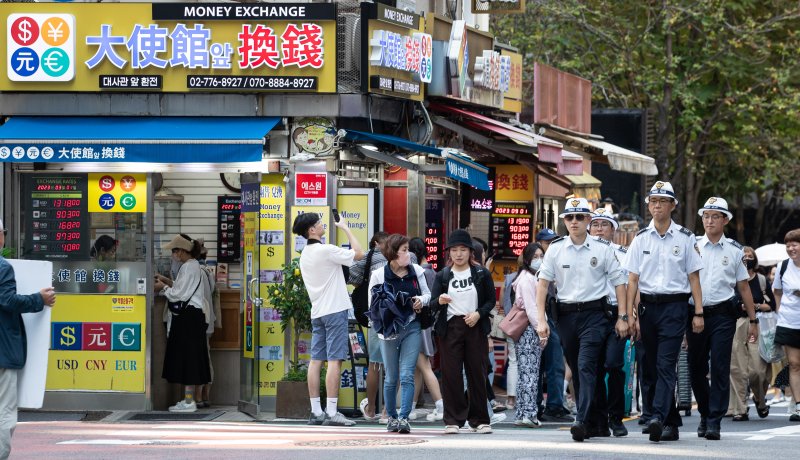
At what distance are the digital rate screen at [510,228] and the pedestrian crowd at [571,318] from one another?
21.2 feet

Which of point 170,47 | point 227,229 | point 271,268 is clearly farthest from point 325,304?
point 227,229

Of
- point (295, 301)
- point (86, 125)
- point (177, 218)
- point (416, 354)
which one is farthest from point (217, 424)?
point (177, 218)

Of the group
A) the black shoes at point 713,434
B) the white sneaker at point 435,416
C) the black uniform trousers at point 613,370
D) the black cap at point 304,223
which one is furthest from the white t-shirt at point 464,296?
the white sneaker at point 435,416

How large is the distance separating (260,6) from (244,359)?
12.7 feet

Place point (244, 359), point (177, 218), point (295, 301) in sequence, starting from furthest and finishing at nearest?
point (177, 218) < point (244, 359) < point (295, 301)

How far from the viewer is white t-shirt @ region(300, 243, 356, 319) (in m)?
14.7

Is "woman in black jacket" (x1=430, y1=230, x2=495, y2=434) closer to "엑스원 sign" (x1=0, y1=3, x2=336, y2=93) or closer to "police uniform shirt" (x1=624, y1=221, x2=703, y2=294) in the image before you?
"police uniform shirt" (x1=624, y1=221, x2=703, y2=294)

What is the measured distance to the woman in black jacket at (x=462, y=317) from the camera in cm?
1318

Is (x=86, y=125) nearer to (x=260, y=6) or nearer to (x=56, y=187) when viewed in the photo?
(x=56, y=187)

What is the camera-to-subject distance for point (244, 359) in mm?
16953

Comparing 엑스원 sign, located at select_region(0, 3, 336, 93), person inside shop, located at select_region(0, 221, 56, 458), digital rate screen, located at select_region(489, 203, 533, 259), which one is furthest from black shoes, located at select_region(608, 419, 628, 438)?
digital rate screen, located at select_region(489, 203, 533, 259)

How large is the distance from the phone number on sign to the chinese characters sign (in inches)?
25.9

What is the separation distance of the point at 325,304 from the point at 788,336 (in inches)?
182

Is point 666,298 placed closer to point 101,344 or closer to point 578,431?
point 578,431
